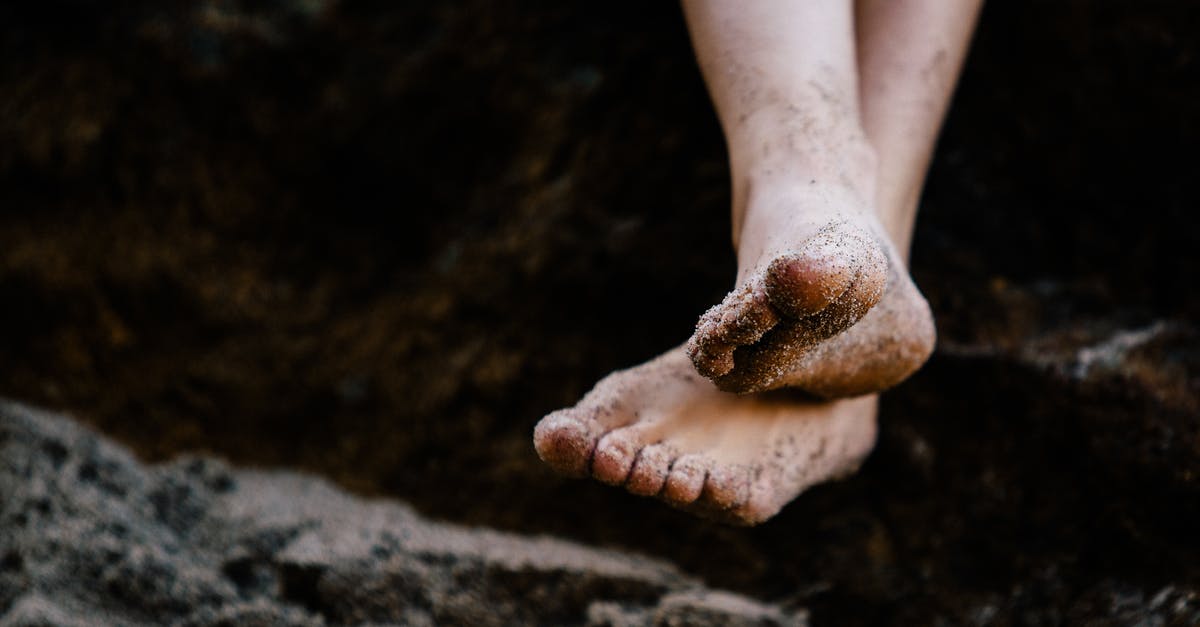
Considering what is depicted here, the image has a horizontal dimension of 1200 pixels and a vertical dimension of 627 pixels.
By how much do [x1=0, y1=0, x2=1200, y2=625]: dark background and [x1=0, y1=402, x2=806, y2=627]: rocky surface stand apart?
0.07m

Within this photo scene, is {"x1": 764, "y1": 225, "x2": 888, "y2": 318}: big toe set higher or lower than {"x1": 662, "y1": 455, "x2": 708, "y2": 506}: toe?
higher

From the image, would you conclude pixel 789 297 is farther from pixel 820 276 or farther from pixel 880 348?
pixel 880 348

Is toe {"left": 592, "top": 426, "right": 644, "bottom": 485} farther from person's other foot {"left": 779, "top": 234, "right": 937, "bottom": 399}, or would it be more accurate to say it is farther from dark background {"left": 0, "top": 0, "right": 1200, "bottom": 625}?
dark background {"left": 0, "top": 0, "right": 1200, "bottom": 625}

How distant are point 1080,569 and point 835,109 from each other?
1.51ft

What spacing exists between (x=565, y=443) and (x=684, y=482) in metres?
0.09

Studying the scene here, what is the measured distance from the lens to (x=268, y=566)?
93cm

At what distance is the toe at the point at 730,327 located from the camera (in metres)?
0.59

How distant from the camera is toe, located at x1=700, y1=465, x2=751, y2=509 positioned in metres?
0.69

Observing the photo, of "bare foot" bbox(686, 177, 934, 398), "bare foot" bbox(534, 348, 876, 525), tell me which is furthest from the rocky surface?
"bare foot" bbox(686, 177, 934, 398)

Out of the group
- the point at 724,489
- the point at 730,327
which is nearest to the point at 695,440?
the point at 724,489

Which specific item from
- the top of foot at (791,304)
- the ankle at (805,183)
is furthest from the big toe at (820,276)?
the ankle at (805,183)

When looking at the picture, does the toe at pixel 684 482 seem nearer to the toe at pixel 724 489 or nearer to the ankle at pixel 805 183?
the toe at pixel 724 489

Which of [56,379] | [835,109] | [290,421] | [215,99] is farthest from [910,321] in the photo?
[56,379]

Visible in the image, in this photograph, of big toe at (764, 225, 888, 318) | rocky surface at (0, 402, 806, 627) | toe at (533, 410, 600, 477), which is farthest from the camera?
rocky surface at (0, 402, 806, 627)
